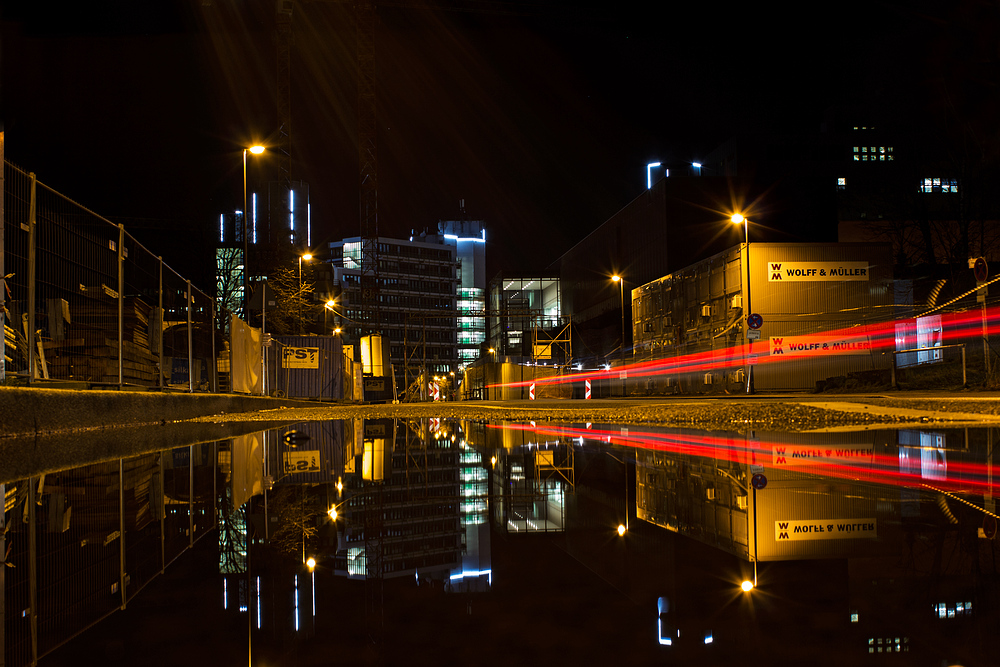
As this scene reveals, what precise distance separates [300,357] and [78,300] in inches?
732

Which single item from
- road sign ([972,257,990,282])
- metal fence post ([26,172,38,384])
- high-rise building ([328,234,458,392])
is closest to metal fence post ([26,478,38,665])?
metal fence post ([26,172,38,384])

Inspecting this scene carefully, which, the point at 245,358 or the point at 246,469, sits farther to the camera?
the point at 245,358

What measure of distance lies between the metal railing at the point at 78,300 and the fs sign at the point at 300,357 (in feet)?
46.7

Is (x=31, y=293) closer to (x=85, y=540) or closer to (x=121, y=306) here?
(x=121, y=306)

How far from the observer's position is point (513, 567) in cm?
185

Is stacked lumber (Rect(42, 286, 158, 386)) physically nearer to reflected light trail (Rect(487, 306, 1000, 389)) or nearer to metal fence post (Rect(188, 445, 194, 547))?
metal fence post (Rect(188, 445, 194, 547))

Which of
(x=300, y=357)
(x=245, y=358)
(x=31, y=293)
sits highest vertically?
(x=31, y=293)

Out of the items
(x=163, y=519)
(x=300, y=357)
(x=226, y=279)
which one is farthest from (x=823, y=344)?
(x=163, y=519)

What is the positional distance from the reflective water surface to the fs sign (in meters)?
22.4

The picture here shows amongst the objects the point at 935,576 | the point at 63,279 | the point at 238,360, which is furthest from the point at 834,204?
the point at 935,576

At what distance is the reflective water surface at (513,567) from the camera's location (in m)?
1.28

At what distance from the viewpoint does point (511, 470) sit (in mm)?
4340

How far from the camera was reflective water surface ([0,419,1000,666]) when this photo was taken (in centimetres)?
128

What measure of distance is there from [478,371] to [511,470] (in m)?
57.8
